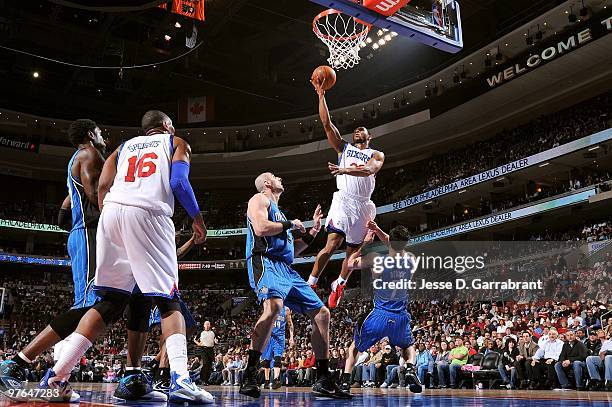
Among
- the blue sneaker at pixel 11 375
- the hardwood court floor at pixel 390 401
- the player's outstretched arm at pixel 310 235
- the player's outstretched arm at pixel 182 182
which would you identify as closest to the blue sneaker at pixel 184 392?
the hardwood court floor at pixel 390 401

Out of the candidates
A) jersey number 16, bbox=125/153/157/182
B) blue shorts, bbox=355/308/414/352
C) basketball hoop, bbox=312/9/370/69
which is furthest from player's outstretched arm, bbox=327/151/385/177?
basketball hoop, bbox=312/9/370/69

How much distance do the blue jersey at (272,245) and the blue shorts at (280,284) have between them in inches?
1.8

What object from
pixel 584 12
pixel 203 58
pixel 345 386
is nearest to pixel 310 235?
pixel 345 386

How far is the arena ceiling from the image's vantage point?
86.1 ft

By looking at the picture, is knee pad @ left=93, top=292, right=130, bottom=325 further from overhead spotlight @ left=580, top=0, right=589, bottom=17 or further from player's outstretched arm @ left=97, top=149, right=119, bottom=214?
overhead spotlight @ left=580, top=0, right=589, bottom=17

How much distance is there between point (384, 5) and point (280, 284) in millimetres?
4756

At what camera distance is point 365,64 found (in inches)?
1267

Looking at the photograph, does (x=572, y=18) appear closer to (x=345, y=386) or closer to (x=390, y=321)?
(x=390, y=321)

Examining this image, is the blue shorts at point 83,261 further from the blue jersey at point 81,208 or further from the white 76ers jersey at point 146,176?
the white 76ers jersey at point 146,176

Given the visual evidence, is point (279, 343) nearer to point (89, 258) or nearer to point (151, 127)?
point (89, 258)

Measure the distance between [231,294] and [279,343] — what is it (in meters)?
26.3

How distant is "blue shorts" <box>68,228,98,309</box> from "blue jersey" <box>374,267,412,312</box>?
11.5 ft

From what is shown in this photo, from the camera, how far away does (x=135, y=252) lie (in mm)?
3619

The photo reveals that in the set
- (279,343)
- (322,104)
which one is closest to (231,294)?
(279,343)
